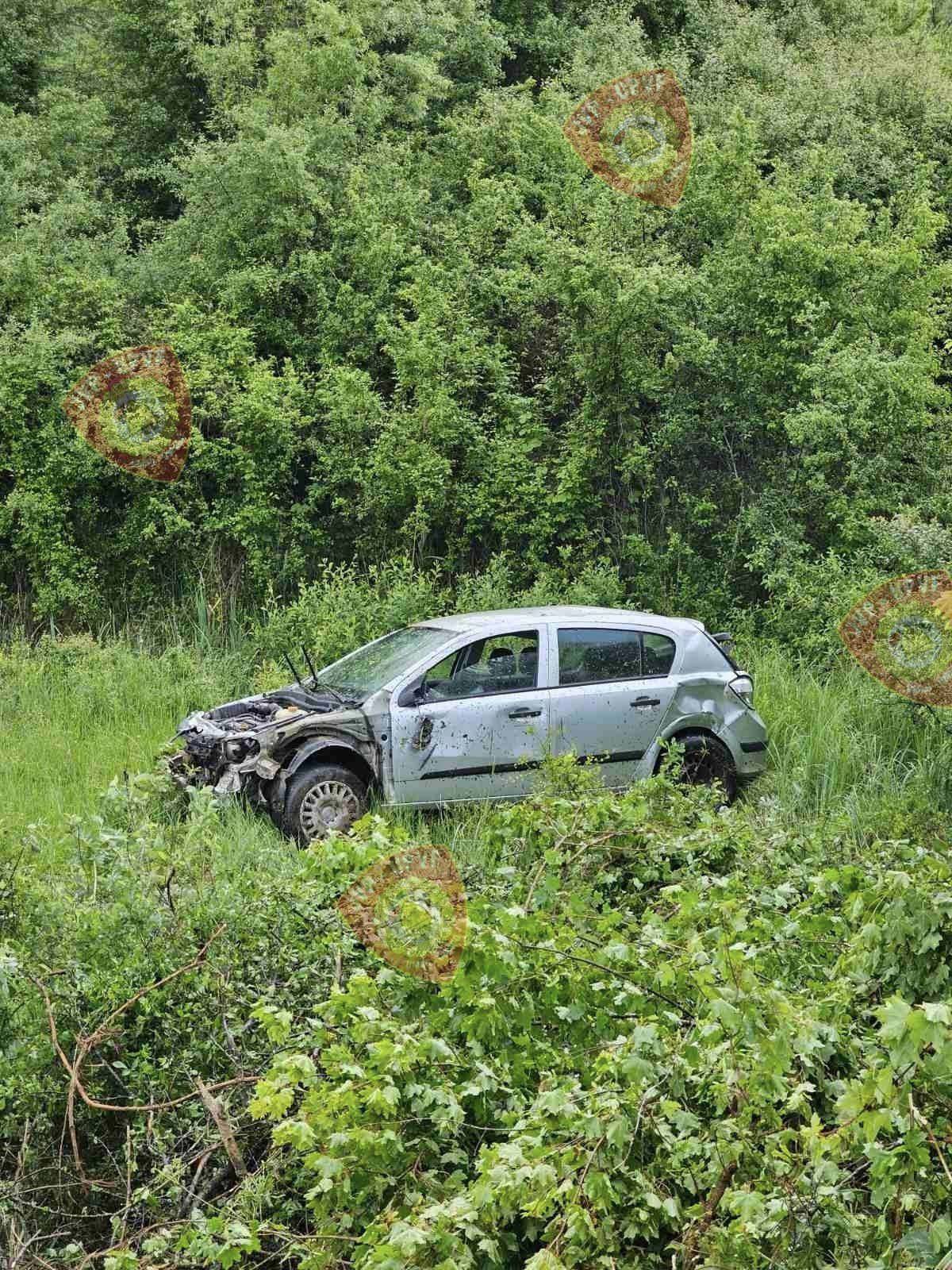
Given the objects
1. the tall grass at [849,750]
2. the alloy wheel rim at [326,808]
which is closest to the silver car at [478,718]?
the alloy wheel rim at [326,808]

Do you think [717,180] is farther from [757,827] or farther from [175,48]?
[757,827]

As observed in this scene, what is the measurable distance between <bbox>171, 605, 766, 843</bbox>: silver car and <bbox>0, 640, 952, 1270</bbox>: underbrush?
211 centimetres

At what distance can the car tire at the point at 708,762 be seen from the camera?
9.96 m

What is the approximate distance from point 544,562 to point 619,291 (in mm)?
3087

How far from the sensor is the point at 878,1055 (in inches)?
120

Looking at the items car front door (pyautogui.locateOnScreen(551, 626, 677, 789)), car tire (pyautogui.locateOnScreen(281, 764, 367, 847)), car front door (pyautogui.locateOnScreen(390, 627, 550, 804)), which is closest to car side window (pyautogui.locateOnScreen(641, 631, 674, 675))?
car front door (pyautogui.locateOnScreen(551, 626, 677, 789))

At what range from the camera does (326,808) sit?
900 centimetres

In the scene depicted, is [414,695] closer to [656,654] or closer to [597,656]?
[597,656]

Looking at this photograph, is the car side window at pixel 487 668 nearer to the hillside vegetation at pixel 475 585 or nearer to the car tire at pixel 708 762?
the hillside vegetation at pixel 475 585

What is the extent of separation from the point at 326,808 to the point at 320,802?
2.5 inches

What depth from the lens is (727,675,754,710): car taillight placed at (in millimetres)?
10188

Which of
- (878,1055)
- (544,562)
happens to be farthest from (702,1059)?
(544,562)

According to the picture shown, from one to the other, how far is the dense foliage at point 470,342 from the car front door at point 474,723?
5385 millimetres

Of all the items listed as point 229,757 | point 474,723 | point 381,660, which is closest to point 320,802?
point 229,757
